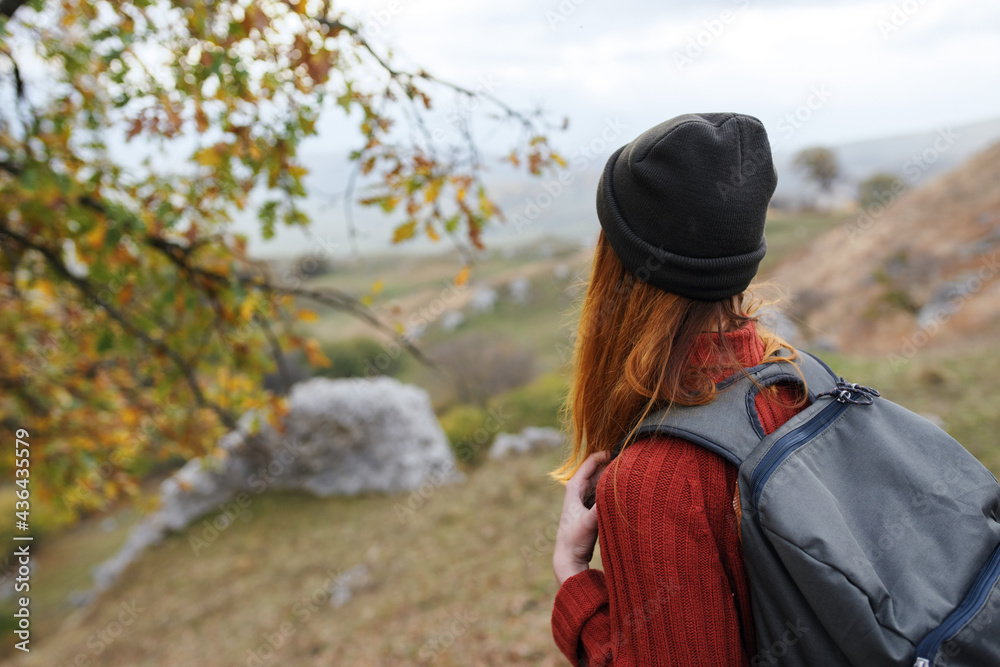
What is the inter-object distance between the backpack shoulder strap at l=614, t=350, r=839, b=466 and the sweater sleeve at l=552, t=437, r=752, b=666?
0.04 metres

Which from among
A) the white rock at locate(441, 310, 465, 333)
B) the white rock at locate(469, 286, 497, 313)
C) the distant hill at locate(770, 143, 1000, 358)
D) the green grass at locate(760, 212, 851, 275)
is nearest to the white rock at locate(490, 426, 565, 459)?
the distant hill at locate(770, 143, 1000, 358)

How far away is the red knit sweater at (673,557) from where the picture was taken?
3.35 feet

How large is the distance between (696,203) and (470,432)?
10.9m

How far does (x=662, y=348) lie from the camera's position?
121 cm

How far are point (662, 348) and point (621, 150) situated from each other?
0.45 meters

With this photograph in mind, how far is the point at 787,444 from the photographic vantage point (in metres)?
1.04

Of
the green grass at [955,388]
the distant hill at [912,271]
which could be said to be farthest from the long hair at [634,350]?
the distant hill at [912,271]

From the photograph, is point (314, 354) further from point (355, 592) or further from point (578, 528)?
point (355, 592)

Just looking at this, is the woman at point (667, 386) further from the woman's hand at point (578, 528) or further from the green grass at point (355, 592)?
the green grass at point (355, 592)

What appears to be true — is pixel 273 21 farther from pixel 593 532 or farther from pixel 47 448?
pixel 47 448

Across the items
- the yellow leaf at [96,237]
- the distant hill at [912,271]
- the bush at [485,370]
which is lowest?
the bush at [485,370]

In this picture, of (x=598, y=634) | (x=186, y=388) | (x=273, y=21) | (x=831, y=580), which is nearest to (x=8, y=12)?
(x=273, y=21)

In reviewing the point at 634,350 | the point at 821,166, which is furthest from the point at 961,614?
the point at 821,166

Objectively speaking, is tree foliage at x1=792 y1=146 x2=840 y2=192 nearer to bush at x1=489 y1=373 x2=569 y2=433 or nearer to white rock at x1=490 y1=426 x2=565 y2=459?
bush at x1=489 y1=373 x2=569 y2=433
